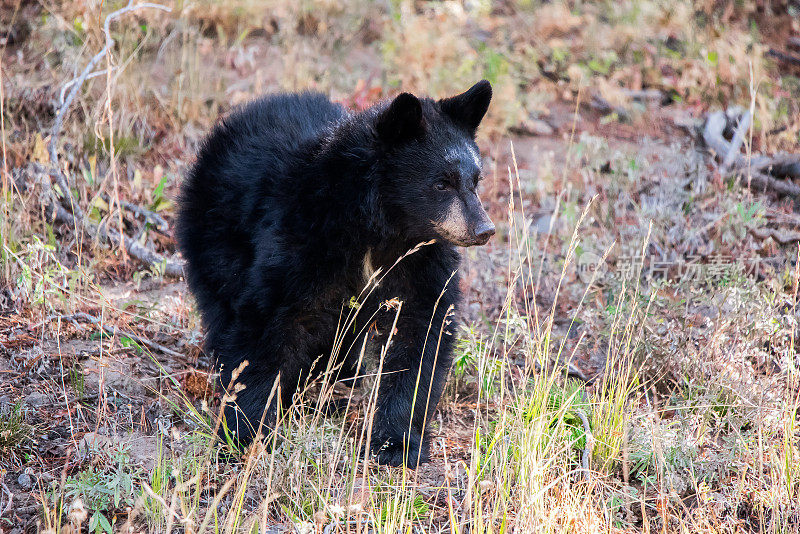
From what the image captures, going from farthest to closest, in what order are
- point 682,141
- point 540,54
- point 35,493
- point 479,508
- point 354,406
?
point 540,54, point 682,141, point 354,406, point 35,493, point 479,508

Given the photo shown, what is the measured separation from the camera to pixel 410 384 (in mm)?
3820

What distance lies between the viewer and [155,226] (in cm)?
561

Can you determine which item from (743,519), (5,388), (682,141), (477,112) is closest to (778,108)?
(682,141)

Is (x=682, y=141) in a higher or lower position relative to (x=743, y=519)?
higher

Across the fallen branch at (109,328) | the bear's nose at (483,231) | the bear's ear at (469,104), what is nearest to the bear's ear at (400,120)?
the bear's ear at (469,104)

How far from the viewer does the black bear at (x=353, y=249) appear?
3631 millimetres

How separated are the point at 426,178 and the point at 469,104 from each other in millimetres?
503

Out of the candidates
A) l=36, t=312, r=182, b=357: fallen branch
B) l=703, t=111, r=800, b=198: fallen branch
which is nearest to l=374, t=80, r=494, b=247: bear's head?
l=36, t=312, r=182, b=357: fallen branch

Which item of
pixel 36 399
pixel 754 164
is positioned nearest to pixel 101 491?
pixel 36 399

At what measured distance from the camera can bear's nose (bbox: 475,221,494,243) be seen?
3.57m

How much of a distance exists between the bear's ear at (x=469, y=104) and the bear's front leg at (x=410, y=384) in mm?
943

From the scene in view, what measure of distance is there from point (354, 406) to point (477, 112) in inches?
66.3

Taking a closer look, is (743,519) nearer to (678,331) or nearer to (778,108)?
(678,331)

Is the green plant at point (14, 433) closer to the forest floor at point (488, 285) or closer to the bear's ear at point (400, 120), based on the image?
the forest floor at point (488, 285)
